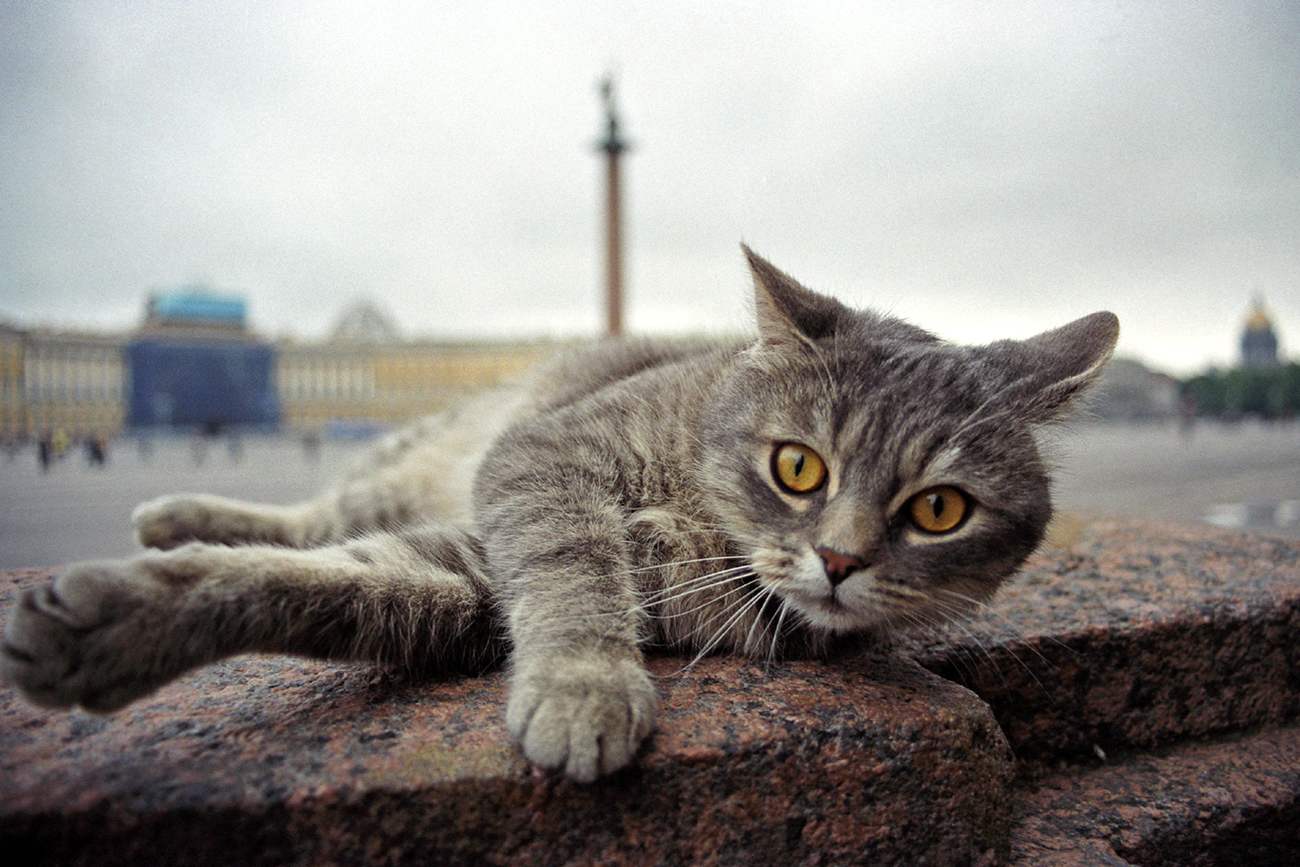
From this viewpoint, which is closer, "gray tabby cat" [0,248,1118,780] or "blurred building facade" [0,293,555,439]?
"gray tabby cat" [0,248,1118,780]

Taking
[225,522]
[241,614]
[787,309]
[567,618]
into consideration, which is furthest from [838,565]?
[225,522]

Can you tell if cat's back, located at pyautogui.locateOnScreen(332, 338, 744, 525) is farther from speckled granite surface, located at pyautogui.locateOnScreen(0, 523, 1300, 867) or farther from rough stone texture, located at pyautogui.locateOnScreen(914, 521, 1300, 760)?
rough stone texture, located at pyautogui.locateOnScreen(914, 521, 1300, 760)

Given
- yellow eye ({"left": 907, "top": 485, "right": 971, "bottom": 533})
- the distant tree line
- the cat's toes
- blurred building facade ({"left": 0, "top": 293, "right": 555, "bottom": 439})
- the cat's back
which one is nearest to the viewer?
yellow eye ({"left": 907, "top": 485, "right": 971, "bottom": 533})

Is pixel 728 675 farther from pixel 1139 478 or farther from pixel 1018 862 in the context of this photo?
pixel 1139 478

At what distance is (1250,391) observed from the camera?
4.47m

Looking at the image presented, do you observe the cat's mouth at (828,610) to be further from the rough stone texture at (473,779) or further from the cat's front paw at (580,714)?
the cat's front paw at (580,714)

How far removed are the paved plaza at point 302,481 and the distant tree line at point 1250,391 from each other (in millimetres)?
606

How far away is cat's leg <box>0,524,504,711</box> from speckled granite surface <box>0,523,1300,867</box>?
91 mm

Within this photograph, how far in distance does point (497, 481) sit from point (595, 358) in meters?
0.90

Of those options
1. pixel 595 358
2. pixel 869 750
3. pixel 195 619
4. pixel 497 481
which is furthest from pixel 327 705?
pixel 595 358

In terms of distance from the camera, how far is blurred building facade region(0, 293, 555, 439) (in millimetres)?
3719

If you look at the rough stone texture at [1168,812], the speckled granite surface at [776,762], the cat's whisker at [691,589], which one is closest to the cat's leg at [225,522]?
the speckled granite surface at [776,762]

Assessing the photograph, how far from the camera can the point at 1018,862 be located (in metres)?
1.31

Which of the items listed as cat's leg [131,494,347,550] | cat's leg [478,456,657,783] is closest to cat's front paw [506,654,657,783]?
cat's leg [478,456,657,783]
